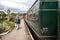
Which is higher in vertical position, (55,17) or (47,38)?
(55,17)

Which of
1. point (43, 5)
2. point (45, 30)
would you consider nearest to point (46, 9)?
point (43, 5)

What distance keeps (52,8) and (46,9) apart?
33 cm

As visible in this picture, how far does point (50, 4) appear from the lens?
425 inches

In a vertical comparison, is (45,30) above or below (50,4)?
below

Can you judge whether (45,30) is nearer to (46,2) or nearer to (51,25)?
(51,25)

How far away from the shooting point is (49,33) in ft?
35.2

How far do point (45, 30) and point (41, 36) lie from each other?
45 cm

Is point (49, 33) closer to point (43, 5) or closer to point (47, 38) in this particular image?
point (47, 38)

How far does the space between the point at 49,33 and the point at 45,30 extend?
295mm

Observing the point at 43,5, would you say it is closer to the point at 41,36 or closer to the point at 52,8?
the point at 52,8

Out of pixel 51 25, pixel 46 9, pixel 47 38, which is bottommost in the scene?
pixel 47 38

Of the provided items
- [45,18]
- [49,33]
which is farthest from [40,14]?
[49,33]

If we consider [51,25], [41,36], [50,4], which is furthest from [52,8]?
[41,36]

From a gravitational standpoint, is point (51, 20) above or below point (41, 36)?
above
